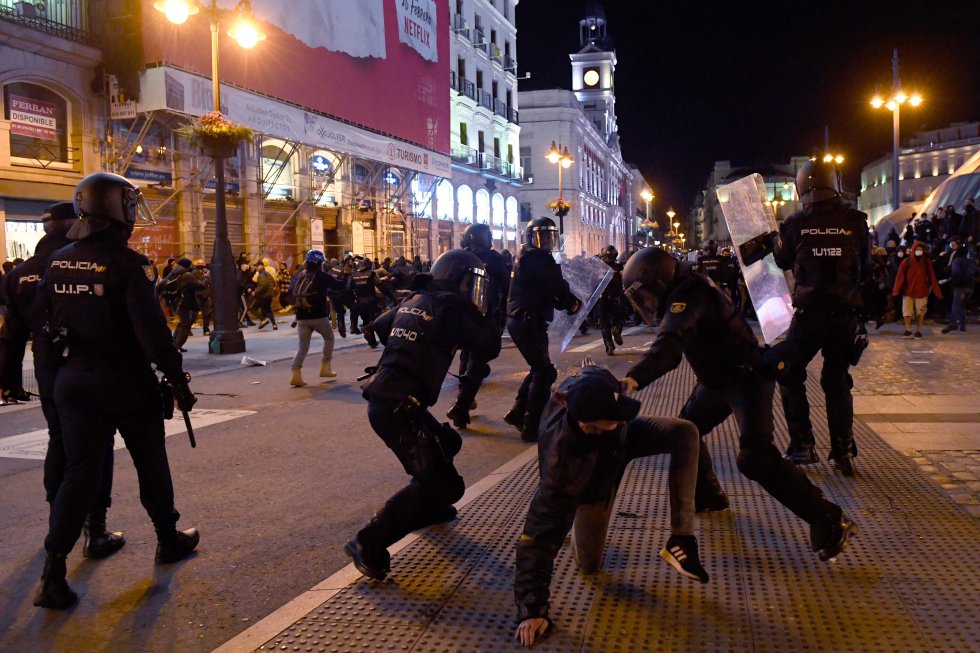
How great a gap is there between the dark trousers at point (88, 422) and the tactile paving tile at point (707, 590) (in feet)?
4.01

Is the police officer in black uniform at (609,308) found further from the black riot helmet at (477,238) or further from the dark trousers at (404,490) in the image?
the dark trousers at (404,490)

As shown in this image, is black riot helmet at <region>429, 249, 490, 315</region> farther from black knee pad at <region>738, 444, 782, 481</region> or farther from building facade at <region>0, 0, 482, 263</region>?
building facade at <region>0, 0, 482, 263</region>

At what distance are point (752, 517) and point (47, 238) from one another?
13.5 feet

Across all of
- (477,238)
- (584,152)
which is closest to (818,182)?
(477,238)

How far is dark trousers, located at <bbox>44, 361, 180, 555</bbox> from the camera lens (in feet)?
12.2

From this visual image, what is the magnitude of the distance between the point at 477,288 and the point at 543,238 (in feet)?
10.0

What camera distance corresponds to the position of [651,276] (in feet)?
13.2

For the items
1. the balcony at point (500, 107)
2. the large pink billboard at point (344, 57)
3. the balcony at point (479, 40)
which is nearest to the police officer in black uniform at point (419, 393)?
the large pink billboard at point (344, 57)

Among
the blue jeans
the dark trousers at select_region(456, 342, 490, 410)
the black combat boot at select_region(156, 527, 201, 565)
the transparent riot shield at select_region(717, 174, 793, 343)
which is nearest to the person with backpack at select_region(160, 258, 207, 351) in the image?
the dark trousers at select_region(456, 342, 490, 410)

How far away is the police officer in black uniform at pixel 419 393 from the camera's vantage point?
3.76 m

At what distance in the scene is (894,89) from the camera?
27328 millimetres

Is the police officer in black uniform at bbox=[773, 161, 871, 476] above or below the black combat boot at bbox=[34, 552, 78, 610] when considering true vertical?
above

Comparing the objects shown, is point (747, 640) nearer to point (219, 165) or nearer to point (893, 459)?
point (893, 459)

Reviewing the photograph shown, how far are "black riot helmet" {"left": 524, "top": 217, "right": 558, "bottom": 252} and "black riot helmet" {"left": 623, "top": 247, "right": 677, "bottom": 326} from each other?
3006 mm
